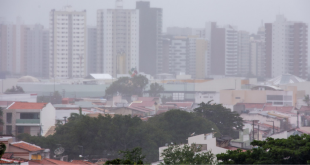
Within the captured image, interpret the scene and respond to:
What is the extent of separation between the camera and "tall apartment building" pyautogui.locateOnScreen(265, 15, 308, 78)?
41688mm

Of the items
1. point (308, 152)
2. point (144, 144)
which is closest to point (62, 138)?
point (144, 144)

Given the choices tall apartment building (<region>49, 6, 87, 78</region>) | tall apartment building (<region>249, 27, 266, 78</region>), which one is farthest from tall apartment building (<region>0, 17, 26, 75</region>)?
tall apartment building (<region>249, 27, 266, 78</region>)

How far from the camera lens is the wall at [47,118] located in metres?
13.0

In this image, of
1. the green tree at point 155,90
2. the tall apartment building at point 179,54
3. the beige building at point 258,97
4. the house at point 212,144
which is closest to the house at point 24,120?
the house at point 212,144

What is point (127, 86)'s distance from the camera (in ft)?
100

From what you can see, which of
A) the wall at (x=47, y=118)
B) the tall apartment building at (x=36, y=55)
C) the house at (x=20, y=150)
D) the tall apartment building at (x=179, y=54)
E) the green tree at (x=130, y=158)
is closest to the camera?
the green tree at (x=130, y=158)

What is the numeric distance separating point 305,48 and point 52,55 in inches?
1038

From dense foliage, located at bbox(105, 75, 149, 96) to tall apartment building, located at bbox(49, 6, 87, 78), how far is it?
1532 cm

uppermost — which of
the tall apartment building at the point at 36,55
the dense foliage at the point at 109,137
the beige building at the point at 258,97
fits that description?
the tall apartment building at the point at 36,55

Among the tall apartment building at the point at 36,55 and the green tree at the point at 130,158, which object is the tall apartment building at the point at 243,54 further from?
the green tree at the point at 130,158

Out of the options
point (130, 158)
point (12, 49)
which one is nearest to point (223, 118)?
point (130, 158)

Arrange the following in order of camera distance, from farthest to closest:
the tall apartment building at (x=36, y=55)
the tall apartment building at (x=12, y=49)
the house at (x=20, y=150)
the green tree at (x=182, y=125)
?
the tall apartment building at (x=36, y=55) < the tall apartment building at (x=12, y=49) < the green tree at (x=182, y=125) < the house at (x=20, y=150)

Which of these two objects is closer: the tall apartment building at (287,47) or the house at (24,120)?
the house at (24,120)

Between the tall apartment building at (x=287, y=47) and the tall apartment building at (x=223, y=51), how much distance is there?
→ 9.30 m
